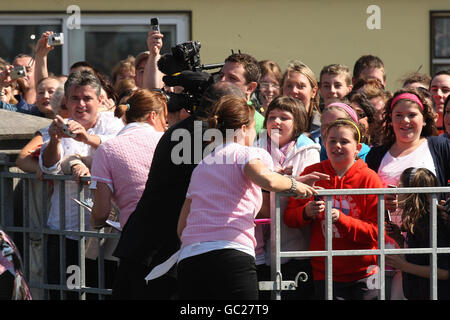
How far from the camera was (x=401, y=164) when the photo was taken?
5.03 metres

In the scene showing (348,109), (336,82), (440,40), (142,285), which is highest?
(440,40)

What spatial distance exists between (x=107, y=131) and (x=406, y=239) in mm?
2120

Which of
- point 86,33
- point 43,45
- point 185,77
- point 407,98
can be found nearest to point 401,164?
point 407,98

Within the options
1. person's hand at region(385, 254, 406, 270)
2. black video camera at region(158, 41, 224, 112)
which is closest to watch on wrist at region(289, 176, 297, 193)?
person's hand at region(385, 254, 406, 270)

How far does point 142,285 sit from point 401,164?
167 cm

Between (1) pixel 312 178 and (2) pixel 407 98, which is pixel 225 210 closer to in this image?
(1) pixel 312 178

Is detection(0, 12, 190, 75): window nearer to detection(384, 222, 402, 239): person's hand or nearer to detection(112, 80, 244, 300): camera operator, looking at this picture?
detection(112, 80, 244, 300): camera operator

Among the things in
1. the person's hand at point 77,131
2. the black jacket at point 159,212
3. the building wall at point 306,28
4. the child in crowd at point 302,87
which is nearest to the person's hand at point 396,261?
the black jacket at point 159,212

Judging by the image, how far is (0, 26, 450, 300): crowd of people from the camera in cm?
404

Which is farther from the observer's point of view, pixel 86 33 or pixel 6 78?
pixel 86 33

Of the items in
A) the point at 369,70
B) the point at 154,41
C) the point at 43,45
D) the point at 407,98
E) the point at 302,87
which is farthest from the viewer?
the point at 369,70

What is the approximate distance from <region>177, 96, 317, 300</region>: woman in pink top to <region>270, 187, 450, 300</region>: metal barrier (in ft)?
0.52

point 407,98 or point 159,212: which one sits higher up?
point 407,98
